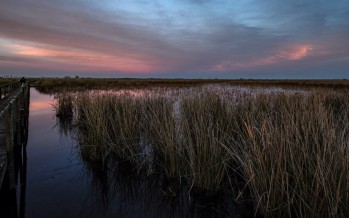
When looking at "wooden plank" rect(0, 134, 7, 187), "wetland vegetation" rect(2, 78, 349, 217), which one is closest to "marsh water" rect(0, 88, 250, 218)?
"wetland vegetation" rect(2, 78, 349, 217)

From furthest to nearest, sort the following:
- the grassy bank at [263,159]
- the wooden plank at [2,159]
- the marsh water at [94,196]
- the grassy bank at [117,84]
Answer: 1. the grassy bank at [117,84]
2. the marsh water at [94,196]
3. the wooden plank at [2,159]
4. the grassy bank at [263,159]

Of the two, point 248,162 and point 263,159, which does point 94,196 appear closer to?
point 248,162

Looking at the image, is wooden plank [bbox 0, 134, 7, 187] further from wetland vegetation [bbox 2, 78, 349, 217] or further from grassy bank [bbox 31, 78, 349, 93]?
grassy bank [bbox 31, 78, 349, 93]

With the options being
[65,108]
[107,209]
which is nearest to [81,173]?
[107,209]

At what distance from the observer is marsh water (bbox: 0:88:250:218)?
4406 millimetres

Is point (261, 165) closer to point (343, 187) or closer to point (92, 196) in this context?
point (343, 187)

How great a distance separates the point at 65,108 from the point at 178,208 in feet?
39.9

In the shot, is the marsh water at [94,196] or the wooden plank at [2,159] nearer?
the wooden plank at [2,159]

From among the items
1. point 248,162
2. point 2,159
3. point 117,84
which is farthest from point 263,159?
point 117,84

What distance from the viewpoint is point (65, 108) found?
587 inches

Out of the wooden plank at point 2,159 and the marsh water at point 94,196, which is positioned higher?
the wooden plank at point 2,159

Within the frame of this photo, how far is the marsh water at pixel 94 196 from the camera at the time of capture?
4406mm

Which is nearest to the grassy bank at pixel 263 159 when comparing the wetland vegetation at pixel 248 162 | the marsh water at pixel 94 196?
the wetland vegetation at pixel 248 162

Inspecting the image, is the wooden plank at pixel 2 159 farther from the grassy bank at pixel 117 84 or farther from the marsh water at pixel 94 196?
the grassy bank at pixel 117 84
